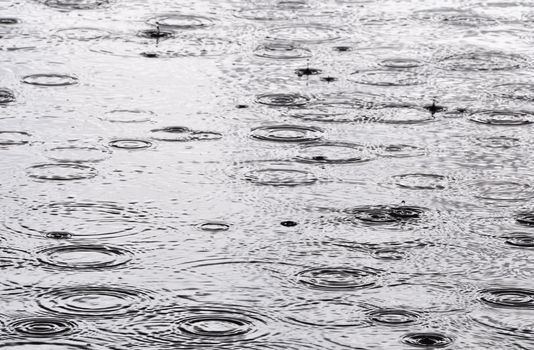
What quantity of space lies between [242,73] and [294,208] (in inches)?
84.3

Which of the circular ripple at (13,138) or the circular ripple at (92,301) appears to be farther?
the circular ripple at (13,138)

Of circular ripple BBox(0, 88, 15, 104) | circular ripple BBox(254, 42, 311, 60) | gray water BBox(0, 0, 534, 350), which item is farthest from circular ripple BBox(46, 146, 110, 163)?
circular ripple BBox(254, 42, 311, 60)

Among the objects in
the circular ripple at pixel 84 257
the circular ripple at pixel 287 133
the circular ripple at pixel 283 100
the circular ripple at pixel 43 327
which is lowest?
the circular ripple at pixel 43 327

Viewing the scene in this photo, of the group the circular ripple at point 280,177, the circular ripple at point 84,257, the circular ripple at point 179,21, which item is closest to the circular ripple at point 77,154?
the circular ripple at point 280,177

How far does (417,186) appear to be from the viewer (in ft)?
20.3

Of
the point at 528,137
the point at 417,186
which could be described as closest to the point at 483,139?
the point at 528,137

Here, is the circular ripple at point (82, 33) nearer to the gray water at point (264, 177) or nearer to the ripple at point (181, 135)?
the gray water at point (264, 177)

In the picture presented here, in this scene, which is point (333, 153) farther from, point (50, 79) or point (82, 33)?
point (82, 33)

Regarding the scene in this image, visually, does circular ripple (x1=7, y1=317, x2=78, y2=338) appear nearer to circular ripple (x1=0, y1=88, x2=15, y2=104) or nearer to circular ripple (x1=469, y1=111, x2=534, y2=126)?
circular ripple (x1=0, y1=88, x2=15, y2=104)

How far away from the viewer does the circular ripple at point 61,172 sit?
623cm

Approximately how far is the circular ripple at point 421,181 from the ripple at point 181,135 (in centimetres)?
99

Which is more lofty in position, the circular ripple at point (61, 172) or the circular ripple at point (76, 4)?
the circular ripple at point (76, 4)

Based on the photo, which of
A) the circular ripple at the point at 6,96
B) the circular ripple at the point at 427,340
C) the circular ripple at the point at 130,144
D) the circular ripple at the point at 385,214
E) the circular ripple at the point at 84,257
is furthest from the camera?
the circular ripple at the point at 6,96

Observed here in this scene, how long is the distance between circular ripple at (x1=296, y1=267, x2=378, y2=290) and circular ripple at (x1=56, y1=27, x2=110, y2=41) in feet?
12.4
